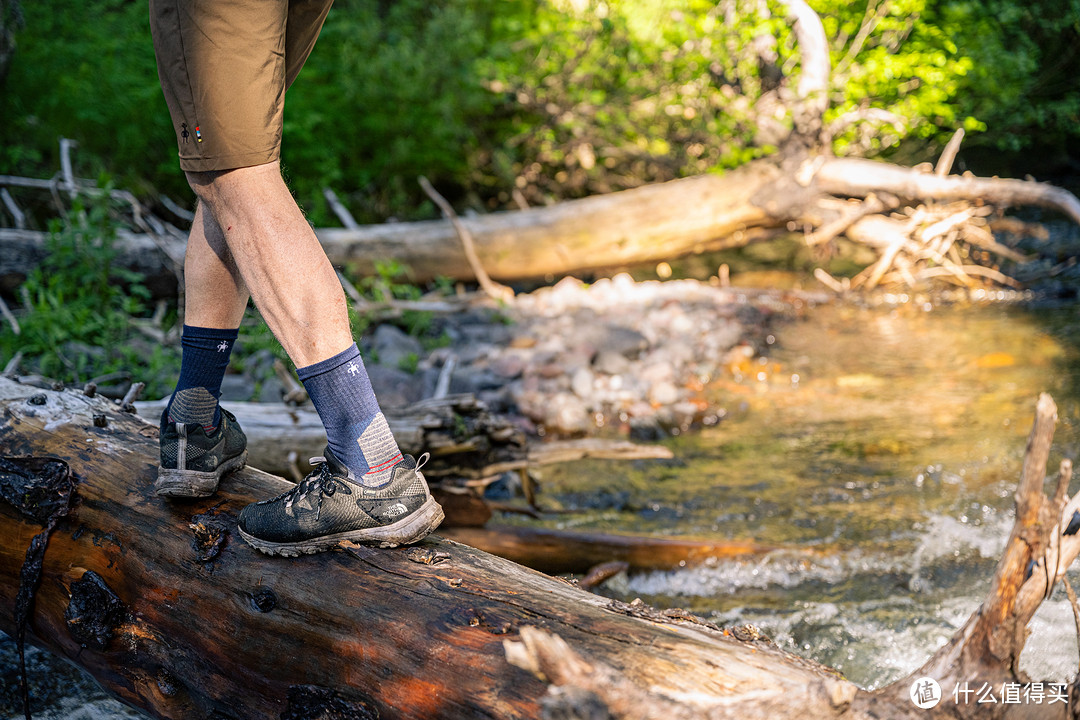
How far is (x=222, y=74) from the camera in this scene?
1.54 meters

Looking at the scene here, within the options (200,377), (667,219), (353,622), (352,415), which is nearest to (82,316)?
(200,377)

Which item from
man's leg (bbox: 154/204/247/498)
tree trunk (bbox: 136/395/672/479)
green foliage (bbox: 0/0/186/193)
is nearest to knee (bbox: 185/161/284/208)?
man's leg (bbox: 154/204/247/498)

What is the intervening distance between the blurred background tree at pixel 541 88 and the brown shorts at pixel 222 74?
554cm

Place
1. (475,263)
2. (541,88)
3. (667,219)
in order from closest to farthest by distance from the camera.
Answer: (475,263) → (667,219) → (541,88)

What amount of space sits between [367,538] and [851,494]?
2709 mm

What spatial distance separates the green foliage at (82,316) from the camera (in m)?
4.06

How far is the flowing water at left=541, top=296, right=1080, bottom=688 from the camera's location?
8.60 ft

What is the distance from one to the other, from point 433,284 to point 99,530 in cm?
545

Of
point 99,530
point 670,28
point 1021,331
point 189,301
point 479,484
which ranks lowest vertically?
point 1021,331

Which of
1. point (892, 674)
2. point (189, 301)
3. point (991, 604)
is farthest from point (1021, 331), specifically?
point (189, 301)

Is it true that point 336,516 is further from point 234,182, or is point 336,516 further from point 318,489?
point 234,182

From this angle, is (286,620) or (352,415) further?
(352,415)

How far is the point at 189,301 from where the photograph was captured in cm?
192

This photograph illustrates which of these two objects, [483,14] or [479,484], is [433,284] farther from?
[479,484]
